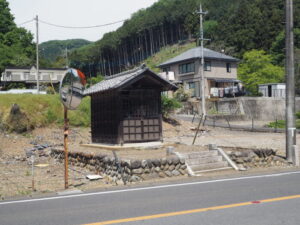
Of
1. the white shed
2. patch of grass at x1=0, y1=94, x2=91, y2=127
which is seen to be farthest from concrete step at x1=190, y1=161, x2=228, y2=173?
the white shed

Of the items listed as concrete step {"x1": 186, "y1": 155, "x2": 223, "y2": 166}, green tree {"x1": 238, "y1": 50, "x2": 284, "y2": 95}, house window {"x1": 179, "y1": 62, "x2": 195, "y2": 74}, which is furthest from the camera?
house window {"x1": 179, "y1": 62, "x2": 195, "y2": 74}

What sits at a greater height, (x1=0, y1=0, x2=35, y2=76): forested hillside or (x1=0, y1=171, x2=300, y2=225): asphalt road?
(x1=0, y1=0, x2=35, y2=76): forested hillside

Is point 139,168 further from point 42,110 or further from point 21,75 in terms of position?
point 21,75

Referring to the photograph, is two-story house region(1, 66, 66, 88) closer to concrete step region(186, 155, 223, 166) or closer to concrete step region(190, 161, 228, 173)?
concrete step region(186, 155, 223, 166)

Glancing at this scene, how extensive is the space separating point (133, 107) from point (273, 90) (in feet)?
92.3

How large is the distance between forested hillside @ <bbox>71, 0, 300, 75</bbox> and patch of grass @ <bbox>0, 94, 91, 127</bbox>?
44.2 m

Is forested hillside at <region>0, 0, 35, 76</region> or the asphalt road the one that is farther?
forested hillside at <region>0, 0, 35, 76</region>

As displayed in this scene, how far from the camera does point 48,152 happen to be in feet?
68.1

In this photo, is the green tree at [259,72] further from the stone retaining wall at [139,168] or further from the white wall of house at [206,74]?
the stone retaining wall at [139,168]

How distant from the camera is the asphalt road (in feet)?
20.5

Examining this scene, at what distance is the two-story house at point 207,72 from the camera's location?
4781cm

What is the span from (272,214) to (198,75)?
139ft

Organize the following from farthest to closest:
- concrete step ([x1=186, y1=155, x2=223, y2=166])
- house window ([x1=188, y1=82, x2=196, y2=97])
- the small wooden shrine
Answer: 1. house window ([x1=188, y1=82, x2=196, y2=97])
2. the small wooden shrine
3. concrete step ([x1=186, y1=155, x2=223, y2=166])

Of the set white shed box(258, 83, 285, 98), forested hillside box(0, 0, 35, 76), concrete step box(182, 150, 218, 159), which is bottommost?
concrete step box(182, 150, 218, 159)
